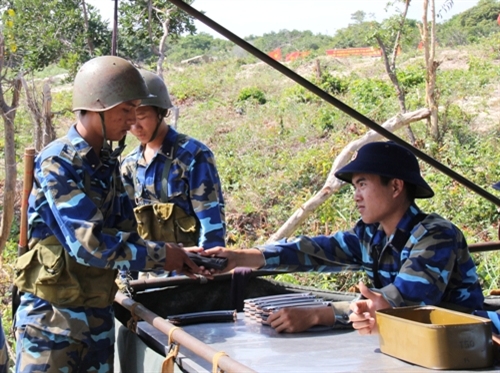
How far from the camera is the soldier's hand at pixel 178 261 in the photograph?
354 centimetres

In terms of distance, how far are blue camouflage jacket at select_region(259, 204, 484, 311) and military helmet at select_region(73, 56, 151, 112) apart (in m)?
0.99

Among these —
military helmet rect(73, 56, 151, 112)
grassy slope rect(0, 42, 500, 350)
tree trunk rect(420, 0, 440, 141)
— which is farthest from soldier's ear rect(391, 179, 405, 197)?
tree trunk rect(420, 0, 440, 141)

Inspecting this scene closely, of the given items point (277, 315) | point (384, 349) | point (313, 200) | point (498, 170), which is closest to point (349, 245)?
point (277, 315)

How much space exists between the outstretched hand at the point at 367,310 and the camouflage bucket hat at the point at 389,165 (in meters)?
0.57

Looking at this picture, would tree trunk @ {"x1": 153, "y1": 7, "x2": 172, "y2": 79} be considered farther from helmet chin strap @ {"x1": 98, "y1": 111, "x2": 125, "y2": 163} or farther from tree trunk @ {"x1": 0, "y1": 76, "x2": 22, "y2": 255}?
helmet chin strap @ {"x1": 98, "y1": 111, "x2": 125, "y2": 163}

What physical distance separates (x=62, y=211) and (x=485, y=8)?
23401 mm

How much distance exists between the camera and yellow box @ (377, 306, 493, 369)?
2.64 metres

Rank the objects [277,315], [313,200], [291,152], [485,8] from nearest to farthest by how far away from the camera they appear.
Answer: [277,315], [313,200], [291,152], [485,8]

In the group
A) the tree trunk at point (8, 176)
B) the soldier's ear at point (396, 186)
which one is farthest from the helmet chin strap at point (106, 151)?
the tree trunk at point (8, 176)

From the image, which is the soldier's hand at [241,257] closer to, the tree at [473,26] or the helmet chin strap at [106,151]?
the helmet chin strap at [106,151]

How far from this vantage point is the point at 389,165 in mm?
3434

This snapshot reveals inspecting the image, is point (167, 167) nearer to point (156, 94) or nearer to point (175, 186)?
point (175, 186)

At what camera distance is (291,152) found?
1485cm

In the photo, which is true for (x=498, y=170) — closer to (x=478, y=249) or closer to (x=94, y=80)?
(x=478, y=249)
